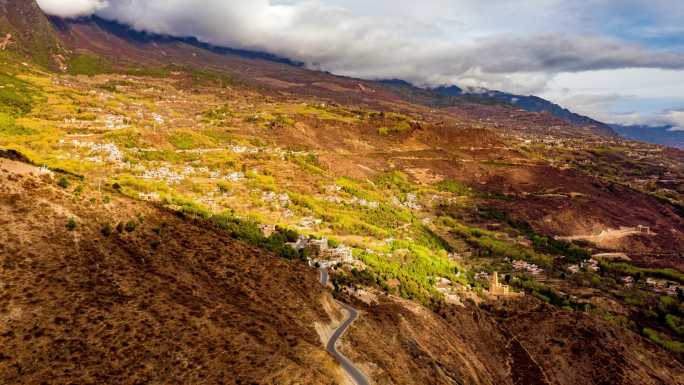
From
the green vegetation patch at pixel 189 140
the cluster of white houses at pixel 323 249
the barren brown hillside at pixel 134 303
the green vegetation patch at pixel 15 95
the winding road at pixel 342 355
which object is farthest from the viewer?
the green vegetation patch at pixel 189 140

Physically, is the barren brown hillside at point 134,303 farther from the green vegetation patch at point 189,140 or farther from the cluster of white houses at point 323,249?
the green vegetation patch at point 189,140

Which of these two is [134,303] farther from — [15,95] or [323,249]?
[15,95]

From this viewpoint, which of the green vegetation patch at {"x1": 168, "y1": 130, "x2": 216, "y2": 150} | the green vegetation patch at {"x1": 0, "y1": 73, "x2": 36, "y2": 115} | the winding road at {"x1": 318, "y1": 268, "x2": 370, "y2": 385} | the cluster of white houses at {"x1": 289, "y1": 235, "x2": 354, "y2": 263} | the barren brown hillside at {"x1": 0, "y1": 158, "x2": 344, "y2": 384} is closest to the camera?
the barren brown hillside at {"x1": 0, "y1": 158, "x2": 344, "y2": 384}

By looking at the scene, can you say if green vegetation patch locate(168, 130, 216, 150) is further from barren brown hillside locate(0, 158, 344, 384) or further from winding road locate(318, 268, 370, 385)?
winding road locate(318, 268, 370, 385)

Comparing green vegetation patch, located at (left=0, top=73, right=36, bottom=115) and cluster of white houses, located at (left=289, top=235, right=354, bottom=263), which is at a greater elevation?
green vegetation patch, located at (left=0, top=73, right=36, bottom=115)

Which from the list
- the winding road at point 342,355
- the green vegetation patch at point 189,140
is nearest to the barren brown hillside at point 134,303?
the winding road at point 342,355

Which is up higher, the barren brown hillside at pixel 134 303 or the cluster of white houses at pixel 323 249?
the barren brown hillside at pixel 134 303

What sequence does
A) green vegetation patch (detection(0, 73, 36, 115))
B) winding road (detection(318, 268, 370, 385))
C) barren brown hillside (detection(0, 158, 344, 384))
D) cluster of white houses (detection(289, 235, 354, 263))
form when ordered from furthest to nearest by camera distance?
green vegetation patch (detection(0, 73, 36, 115))
cluster of white houses (detection(289, 235, 354, 263))
winding road (detection(318, 268, 370, 385))
barren brown hillside (detection(0, 158, 344, 384))

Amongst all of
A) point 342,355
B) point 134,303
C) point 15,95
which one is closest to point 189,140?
point 15,95

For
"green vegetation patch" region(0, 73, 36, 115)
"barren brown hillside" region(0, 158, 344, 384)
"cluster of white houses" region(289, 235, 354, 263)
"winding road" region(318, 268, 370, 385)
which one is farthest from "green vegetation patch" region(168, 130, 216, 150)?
"winding road" region(318, 268, 370, 385)

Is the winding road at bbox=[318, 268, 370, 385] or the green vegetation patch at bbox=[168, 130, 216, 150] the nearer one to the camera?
the winding road at bbox=[318, 268, 370, 385]

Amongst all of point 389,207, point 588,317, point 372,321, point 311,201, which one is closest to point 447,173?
point 389,207
